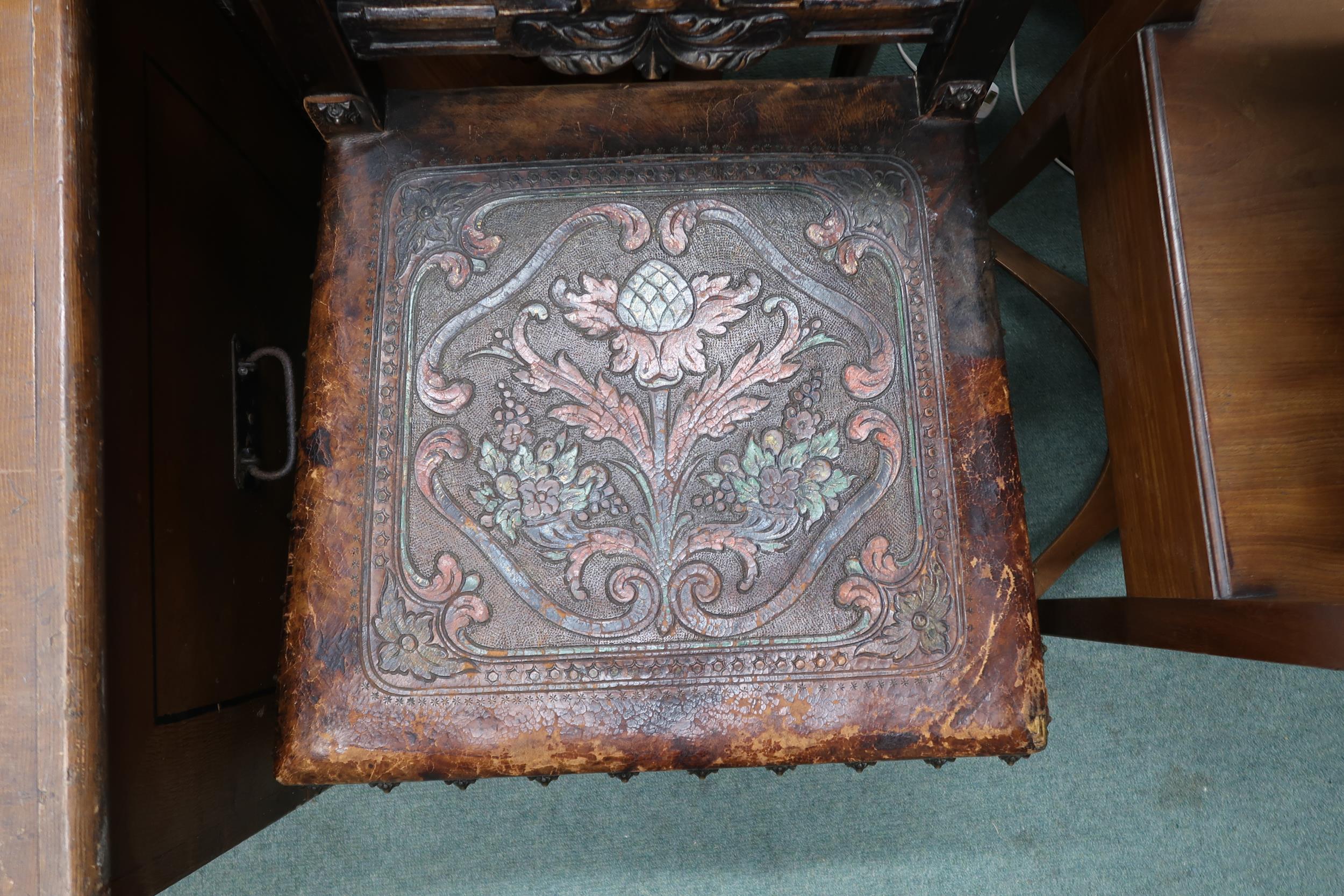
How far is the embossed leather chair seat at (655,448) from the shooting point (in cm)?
70

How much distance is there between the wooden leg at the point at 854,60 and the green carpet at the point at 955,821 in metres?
0.90

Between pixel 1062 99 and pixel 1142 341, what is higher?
pixel 1062 99

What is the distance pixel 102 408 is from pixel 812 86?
68 centimetres

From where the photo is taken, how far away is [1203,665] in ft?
4.00

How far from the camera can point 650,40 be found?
0.65 meters

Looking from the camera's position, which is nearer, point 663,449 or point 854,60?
point 663,449

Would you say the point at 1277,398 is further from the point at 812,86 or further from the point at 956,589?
the point at 812,86

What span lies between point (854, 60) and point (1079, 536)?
0.74 meters

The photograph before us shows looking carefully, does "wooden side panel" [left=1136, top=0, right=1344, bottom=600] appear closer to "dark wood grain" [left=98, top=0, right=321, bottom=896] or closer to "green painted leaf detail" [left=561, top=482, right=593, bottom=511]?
"green painted leaf detail" [left=561, top=482, right=593, bottom=511]

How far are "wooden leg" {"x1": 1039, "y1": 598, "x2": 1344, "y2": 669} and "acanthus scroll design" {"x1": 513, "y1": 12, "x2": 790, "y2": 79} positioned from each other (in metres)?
0.59

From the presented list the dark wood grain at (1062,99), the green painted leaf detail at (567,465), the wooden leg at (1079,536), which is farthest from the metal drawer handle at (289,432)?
the wooden leg at (1079,536)

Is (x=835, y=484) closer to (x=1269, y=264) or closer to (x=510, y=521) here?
(x=510, y=521)

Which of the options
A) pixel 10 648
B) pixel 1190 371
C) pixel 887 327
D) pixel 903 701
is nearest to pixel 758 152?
pixel 887 327

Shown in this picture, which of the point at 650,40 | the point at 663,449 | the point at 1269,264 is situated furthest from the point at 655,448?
the point at 1269,264
